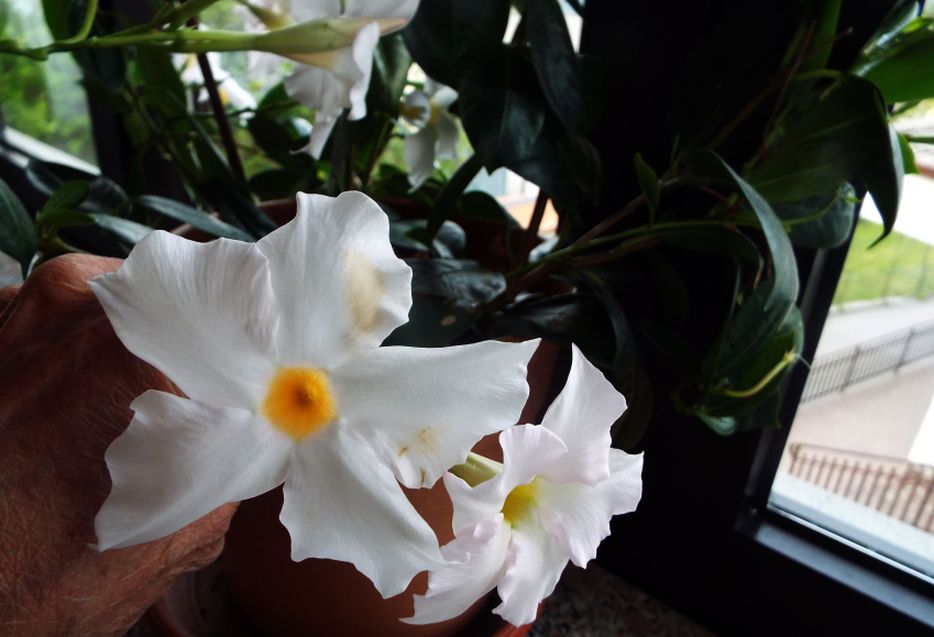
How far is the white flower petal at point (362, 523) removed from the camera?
0.32 meters

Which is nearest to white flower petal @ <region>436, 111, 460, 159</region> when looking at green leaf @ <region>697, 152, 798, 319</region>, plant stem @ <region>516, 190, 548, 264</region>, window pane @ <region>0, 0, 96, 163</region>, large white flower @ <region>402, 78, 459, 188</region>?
large white flower @ <region>402, 78, 459, 188</region>

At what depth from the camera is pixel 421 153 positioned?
2.37ft

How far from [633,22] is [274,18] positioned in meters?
0.29

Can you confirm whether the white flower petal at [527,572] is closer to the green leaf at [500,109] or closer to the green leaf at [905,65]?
the green leaf at [500,109]

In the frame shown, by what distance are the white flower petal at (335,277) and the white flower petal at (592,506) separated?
0.16 m

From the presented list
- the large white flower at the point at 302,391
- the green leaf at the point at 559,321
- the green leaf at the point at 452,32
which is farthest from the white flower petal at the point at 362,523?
the green leaf at the point at 452,32

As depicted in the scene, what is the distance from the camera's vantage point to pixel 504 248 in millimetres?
725

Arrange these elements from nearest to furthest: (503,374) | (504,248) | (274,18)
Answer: (503,374) < (274,18) < (504,248)

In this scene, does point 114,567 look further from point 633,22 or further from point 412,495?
point 633,22

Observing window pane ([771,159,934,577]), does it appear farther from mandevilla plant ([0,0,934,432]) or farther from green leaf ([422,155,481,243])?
green leaf ([422,155,481,243])

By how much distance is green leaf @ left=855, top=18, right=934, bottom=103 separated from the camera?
470mm

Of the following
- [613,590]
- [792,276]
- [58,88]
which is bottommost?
[613,590]

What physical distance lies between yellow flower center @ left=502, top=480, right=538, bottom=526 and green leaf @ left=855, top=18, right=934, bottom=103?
34cm

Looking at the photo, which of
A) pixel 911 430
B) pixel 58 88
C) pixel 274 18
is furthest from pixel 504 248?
pixel 58 88
